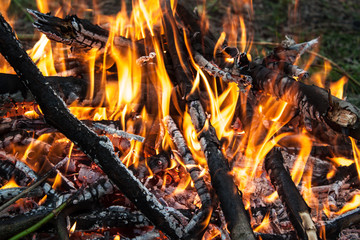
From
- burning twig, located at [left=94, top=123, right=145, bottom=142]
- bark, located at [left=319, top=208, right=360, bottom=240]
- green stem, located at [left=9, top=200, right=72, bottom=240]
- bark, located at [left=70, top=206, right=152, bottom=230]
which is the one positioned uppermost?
burning twig, located at [left=94, top=123, right=145, bottom=142]

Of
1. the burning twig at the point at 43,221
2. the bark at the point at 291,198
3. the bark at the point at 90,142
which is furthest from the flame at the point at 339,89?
the burning twig at the point at 43,221

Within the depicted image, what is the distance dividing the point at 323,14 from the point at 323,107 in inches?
242

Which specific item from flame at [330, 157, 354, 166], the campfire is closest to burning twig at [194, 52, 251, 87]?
the campfire

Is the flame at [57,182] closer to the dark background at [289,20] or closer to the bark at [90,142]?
the bark at [90,142]

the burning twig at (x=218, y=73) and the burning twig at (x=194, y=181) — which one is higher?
the burning twig at (x=218, y=73)

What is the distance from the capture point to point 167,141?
107 inches

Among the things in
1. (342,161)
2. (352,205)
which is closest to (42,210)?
(352,205)

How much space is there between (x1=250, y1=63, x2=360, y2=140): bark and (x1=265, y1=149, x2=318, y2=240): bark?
409 mm

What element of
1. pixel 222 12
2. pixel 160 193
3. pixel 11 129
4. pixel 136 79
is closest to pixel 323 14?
pixel 222 12

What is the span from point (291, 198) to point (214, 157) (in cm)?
65

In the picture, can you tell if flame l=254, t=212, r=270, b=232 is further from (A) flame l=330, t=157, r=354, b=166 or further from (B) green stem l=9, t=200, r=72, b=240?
(B) green stem l=9, t=200, r=72, b=240

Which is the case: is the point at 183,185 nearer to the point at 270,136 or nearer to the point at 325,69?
the point at 270,136

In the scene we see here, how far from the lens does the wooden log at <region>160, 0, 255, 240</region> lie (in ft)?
6.10

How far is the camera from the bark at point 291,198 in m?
2.03
